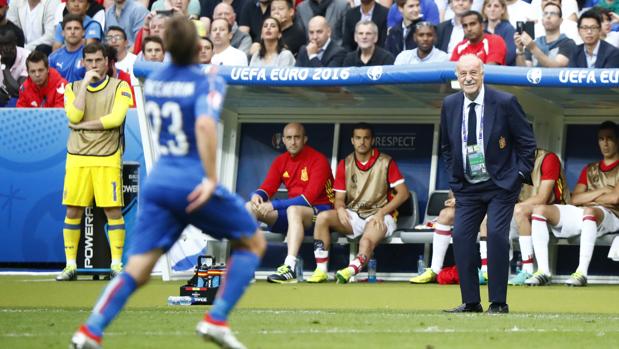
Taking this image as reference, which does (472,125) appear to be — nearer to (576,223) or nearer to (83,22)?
(576,223)

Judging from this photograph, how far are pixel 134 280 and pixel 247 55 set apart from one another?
1083 centimetres

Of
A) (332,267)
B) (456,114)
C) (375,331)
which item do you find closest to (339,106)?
(332,267)

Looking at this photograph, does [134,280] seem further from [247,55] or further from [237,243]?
[247,55]

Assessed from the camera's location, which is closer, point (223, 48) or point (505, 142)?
point (505, 142)

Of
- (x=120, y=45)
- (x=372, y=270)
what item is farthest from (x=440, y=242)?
(x=120, y=45)

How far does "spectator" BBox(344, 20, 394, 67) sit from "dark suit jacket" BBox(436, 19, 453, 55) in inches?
40.0

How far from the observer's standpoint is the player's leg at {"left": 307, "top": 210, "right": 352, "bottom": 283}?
14.3 meters

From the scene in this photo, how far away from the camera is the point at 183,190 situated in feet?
21.8

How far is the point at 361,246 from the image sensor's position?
14.2 meters

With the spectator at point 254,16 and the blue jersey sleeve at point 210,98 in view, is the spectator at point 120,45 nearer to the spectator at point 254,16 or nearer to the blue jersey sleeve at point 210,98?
the spectator at point 254,16

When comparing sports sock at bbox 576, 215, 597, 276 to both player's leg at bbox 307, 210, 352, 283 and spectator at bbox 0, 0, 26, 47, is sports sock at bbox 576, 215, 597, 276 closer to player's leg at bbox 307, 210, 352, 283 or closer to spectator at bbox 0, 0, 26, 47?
player's leg at bbox 307, 210, 352, 283

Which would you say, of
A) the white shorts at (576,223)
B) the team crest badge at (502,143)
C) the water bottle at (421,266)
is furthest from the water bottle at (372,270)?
the team crest badge at (502,143)

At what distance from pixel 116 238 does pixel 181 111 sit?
310 inches

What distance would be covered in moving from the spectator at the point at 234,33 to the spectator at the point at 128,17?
1.54m
